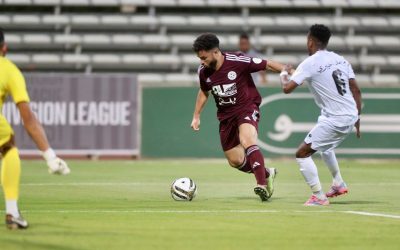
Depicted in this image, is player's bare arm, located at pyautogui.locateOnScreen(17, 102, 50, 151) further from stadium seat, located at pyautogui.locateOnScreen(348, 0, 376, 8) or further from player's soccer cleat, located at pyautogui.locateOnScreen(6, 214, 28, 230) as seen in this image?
stadium seat, located at pyautogui.locateOnScreen(348, 0, 376, 8)

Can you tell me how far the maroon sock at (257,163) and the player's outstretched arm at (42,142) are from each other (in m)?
3.96

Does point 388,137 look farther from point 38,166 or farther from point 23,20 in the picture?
point 23,20

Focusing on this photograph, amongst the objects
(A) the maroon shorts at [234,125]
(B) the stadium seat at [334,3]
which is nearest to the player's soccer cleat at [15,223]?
(A) the maroon shorts at [234,125]

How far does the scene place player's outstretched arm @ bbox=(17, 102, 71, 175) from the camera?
25.7 ft

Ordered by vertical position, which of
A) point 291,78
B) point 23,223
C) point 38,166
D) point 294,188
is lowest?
point 38,166

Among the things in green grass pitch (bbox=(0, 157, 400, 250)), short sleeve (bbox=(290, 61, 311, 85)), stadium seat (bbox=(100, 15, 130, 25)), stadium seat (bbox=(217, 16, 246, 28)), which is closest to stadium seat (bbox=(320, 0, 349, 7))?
stadium seat (bbox=(217, 16, 246, 28))

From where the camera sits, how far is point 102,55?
27.2 m

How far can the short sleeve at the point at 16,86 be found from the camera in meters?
8.34

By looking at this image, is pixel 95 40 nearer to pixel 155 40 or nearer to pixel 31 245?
pixel 155 40

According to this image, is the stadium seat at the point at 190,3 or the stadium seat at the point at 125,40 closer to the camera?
the stadium seat at the point at 125,40

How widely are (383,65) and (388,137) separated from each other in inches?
260

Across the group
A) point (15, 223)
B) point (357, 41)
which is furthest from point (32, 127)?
point (357, 41)

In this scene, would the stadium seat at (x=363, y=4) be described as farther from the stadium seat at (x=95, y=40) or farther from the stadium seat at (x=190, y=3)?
the stadium seat at (x=95, y=40)

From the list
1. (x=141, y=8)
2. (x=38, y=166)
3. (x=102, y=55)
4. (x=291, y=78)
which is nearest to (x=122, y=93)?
(x=38, y=166)
